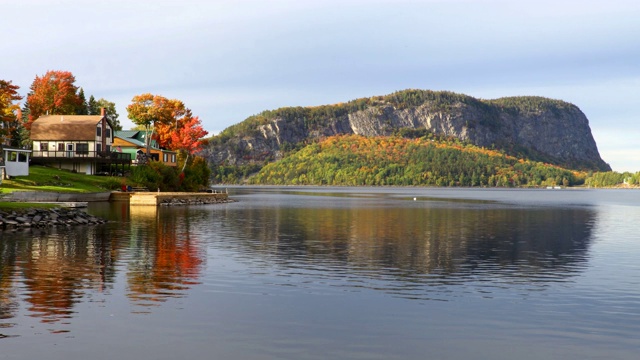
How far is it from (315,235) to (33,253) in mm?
23199

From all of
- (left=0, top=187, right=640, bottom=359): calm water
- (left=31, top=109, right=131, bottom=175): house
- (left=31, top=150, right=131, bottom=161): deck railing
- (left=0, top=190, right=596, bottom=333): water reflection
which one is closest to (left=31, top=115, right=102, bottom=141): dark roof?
(left=31, top=109, right=131, bottom=175): house

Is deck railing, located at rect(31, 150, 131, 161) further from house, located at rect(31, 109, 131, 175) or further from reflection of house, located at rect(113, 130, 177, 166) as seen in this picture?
reflection of house, located at rect(113, 130, 177, 166)

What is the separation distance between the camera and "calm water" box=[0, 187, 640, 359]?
17.2 metres

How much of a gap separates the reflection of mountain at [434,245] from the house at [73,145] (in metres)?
54.7

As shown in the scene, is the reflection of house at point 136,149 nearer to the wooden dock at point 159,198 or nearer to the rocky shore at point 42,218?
the wooden dock at point 159,198

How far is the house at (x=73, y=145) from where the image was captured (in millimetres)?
113750

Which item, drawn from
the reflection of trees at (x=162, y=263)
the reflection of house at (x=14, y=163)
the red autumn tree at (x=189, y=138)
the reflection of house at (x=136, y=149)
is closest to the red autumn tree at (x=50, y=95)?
the reflection of house at (x=136, y=149)

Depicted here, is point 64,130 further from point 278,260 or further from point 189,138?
point 278,260

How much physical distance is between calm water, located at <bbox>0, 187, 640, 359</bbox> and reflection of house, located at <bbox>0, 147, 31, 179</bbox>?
46889mm

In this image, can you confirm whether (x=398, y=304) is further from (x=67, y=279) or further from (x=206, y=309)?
(x=67, y=279)

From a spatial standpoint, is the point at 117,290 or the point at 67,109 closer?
the point at 117,290

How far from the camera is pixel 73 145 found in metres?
117

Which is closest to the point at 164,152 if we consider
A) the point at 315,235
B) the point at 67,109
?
the point at 67,109

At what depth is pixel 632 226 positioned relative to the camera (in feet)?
222
